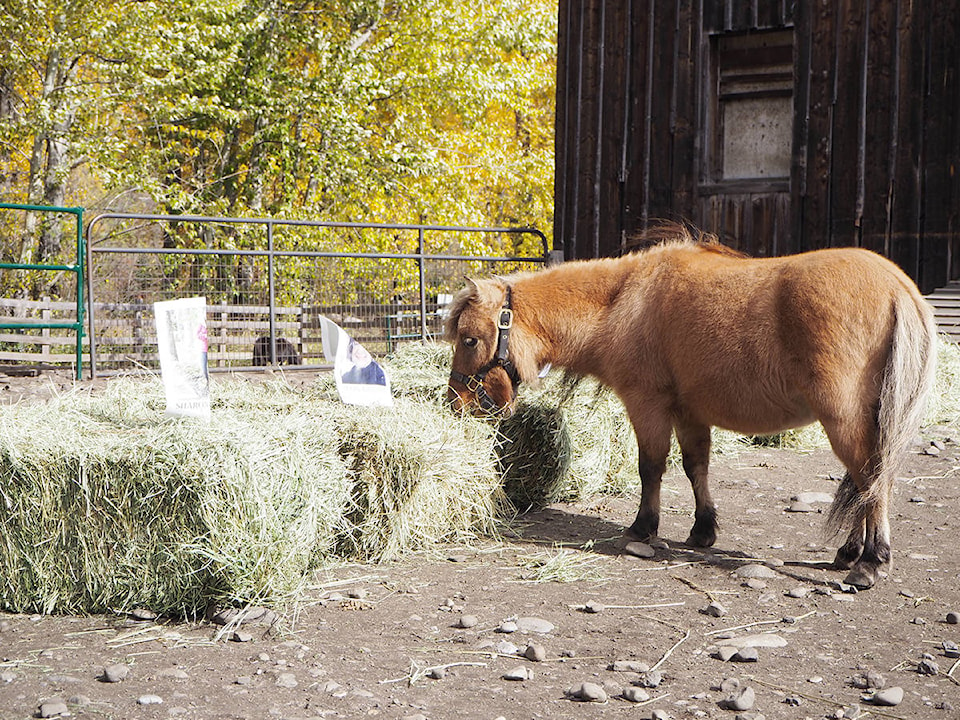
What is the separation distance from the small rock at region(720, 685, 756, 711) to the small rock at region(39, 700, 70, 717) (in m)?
1.96

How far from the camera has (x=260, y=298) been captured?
1305 centimetres

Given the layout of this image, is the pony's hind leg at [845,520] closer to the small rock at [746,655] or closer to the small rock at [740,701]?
the small rock at [746,655]

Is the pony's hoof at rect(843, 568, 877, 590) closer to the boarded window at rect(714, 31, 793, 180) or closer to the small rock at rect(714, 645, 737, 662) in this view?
the small rock at rect(714, 645, 737, 662)

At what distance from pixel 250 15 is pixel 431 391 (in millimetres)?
15880

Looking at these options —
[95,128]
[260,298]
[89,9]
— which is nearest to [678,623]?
[260,298]

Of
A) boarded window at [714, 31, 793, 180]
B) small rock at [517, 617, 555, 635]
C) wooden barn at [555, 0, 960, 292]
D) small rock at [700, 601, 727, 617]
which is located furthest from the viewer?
boarded window at [714, 31, 793, 180]

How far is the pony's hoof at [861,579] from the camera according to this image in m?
4.25

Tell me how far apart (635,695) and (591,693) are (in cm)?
14

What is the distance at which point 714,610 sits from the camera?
3.92 meters

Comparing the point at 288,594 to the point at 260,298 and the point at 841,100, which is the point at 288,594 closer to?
the point at 841,100

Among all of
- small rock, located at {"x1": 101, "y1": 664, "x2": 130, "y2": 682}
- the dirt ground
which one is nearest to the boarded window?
the dirt ground

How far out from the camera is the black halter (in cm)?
521

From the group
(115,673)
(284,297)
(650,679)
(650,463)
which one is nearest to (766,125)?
(284,297)

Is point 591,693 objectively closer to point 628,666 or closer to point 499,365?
point 628,666
